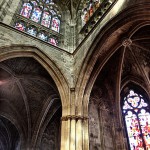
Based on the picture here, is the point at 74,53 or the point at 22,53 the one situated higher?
the point at 74,53

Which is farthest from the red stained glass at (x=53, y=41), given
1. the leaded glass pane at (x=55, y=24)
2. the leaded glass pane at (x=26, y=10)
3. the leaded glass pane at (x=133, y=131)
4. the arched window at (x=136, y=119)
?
the leaded glass pane at (x=133, y=131)

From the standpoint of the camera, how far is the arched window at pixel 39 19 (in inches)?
383

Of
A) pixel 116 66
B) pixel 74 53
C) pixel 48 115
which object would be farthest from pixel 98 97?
pixel 48 115

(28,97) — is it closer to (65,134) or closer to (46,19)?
(46,19)

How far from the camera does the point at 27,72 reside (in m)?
9.88

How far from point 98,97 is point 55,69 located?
3.18 m

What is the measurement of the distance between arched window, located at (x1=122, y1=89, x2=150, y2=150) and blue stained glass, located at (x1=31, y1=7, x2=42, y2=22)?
6729 mm

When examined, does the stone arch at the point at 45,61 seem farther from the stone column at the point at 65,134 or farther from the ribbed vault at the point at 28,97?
the ribbed vault at the point at 28,97

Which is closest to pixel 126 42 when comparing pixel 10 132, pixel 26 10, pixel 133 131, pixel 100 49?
pixel 100 49

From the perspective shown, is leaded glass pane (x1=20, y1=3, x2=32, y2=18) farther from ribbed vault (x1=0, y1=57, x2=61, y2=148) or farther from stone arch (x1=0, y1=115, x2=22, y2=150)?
stone arch (x1=0, y1=115, x2=22, y2=150)

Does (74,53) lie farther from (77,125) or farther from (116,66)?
(77,125)

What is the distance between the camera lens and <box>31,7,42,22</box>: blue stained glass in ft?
35.1

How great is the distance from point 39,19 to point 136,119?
301 inches

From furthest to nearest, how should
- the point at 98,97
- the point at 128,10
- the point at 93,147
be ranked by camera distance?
the point at 98,97 < the point at 93,147 < the point at 128,10
